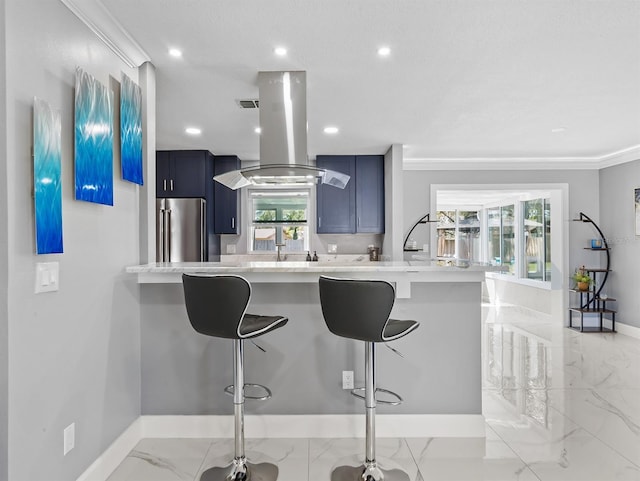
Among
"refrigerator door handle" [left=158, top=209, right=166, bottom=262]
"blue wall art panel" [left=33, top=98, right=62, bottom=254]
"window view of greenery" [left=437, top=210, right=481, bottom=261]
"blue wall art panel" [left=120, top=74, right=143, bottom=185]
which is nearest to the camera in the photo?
"blue wall art panel" [left=33, top=98, right=62, bottom=254]

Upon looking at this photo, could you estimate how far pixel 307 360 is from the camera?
2674 millimetres

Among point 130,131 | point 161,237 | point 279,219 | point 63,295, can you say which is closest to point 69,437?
point 63,295

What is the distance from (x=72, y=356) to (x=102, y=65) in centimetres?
152

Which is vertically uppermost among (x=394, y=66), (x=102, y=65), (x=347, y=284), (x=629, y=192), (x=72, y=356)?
(x=394, y=66)

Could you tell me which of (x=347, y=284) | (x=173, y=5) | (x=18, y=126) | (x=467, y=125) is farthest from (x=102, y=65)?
(x=467, y=125)

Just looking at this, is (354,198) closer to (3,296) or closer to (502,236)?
(502,236)

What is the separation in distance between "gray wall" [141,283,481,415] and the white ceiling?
1.51m

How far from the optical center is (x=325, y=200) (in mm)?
5809

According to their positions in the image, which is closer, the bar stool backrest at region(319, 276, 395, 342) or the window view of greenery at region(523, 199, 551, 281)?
the bar stool backrest at region(319, 276, 395, 342)

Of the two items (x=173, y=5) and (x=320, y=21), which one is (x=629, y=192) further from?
(x=173, y=5)

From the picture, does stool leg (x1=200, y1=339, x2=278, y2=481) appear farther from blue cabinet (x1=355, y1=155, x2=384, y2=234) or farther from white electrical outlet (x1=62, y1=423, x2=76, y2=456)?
blue cabinet (x1=355, y1=155, x2=384, y2=234)

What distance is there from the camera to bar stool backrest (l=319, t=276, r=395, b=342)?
194cm

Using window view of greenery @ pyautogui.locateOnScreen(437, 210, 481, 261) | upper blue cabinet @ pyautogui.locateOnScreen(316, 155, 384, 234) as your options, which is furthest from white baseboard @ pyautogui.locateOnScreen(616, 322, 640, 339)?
window view of greenery @ pyautogui.locateOnScreen(437, 210, 481, 261)

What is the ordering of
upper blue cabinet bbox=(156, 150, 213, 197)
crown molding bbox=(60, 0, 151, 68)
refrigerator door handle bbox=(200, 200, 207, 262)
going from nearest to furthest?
crown molding bbox=(60, 0, 151, 68)
refrigerator door handle bbox=(200, 200, 207, 262)
upper blue cabinet bbox=(156, 150, 213, 197)
